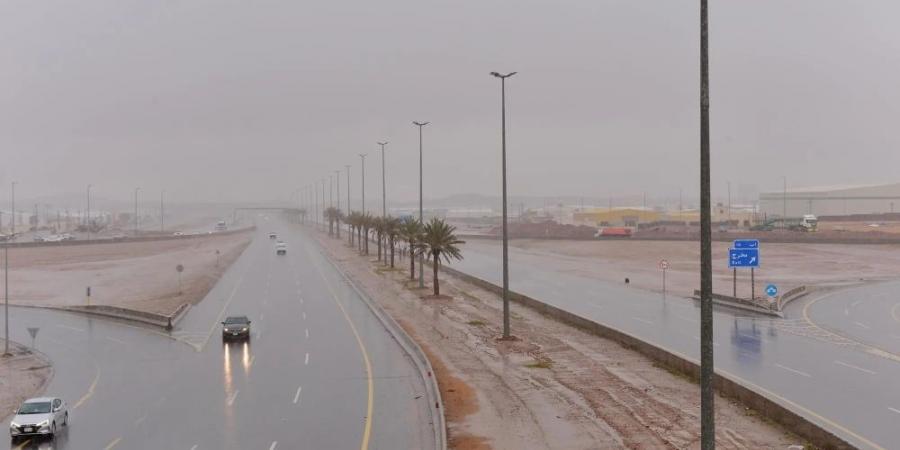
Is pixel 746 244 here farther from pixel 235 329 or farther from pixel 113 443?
pixel 113 443

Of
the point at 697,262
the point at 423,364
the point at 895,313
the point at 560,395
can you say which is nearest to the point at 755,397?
the point at 560,395

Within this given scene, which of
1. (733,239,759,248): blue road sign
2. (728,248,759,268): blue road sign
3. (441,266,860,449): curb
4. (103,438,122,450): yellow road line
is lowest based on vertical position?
(103,438,122,450): yellow road line

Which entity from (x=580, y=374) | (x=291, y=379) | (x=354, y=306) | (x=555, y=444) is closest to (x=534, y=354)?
(x=580, y=374)

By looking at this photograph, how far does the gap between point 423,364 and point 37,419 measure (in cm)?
1444

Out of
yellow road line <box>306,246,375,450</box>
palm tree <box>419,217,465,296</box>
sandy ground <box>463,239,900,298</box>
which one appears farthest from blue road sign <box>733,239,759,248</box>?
yellow road line <box>306,246,375,450</box>

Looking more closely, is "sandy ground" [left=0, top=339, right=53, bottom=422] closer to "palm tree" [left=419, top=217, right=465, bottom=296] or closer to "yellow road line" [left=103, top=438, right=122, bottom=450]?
"yellow road line" [left=103, top=438, right=122, bottom=450]

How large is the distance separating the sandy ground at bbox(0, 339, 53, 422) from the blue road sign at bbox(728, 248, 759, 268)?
41.7 m

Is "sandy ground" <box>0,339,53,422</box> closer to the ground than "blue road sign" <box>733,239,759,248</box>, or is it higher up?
closer to the ground

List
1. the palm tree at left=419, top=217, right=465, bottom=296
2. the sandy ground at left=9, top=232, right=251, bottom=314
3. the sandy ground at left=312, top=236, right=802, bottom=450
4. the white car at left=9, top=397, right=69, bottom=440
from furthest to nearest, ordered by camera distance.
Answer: the sandy ground at left=9, top=232, right=251, bottom=314 → the palm tree at left=419, top=217, right=465, bottom=296 → the white car at left=9, top=397, right=69, bottom=440 → the sandy ground at left=312, top=236, right=802, bottom=450

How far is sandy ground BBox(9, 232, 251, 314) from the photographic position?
212 ft

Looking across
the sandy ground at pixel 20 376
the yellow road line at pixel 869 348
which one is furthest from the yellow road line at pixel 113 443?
the yellow road line at pixel 869 348

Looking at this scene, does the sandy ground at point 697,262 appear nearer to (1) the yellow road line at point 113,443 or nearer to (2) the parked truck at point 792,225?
(2) the parked truck at point 792,225

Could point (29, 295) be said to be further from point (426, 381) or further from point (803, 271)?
point (803, 271)

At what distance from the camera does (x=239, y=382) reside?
30.8 m
